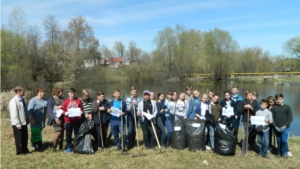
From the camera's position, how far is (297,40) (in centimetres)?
5031

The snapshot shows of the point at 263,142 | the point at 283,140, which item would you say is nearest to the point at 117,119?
the point at 263,142

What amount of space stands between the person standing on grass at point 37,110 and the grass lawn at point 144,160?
70 centimetres

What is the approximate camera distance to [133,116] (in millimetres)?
5812

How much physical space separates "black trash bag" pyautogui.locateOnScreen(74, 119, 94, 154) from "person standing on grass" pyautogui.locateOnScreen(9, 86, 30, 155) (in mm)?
1203

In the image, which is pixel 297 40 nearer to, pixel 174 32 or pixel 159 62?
pixel 174 32

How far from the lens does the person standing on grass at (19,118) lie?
4914mm

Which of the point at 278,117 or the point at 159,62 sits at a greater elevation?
the point at 159,62

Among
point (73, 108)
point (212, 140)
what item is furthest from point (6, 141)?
point (212, 140)

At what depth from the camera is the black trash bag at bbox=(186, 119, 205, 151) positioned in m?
5.54

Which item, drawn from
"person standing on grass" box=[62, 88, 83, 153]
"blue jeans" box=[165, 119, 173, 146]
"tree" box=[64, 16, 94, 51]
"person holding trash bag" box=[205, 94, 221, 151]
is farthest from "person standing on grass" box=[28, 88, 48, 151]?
"tree" box=[64, 16, 94, 51]

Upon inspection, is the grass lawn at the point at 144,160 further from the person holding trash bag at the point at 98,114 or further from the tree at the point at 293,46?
the tree at the point at 293,46

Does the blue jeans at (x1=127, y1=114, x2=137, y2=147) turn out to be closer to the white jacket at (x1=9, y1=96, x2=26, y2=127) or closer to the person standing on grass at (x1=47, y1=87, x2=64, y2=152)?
the person standing on grass at (x1=47, y1=87, x2=64, y2=152)

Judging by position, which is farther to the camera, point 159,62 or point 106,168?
point 159,62

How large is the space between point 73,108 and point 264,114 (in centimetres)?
461
